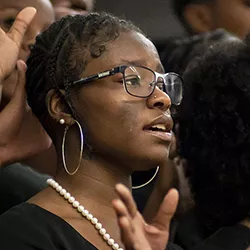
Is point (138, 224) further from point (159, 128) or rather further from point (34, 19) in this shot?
point (34, 19)

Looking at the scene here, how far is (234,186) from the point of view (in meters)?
1.90

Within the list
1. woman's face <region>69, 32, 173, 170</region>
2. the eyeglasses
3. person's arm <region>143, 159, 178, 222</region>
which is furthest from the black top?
person's arm <region>143, 159, 178, 222</region>

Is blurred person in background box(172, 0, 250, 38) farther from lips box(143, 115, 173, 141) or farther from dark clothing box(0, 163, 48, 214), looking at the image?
lips box(143, 115, 173, 141)

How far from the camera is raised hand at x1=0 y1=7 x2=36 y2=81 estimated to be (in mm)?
1884

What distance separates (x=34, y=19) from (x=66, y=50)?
0.50 m

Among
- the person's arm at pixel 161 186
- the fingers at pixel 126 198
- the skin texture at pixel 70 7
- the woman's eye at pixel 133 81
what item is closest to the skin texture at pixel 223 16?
the skin texture at pixel 70 7

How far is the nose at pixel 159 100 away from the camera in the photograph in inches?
69.8

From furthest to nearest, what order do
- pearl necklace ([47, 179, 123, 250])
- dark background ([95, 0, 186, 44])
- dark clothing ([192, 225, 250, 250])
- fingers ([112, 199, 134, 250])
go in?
dark background ([95, 0, 186, 44]) → dark clothing ([192, 225, 250, 250]) → pearl necklace ([47, 179, 123, 250]) → fingers ([112, 199, 134, 250])

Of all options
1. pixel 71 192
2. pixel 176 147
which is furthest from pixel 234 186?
pixel 71 192

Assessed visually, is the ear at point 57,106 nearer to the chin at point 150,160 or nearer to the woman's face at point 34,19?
the chin at point 150,160

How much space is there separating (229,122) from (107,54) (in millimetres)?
306

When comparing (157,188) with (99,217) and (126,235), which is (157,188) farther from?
(126,235)

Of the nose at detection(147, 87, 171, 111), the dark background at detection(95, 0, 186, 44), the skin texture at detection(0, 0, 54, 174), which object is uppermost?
the nose at detection(147, 87, 171, 111)

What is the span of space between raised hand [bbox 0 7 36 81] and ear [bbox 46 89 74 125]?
12cm
